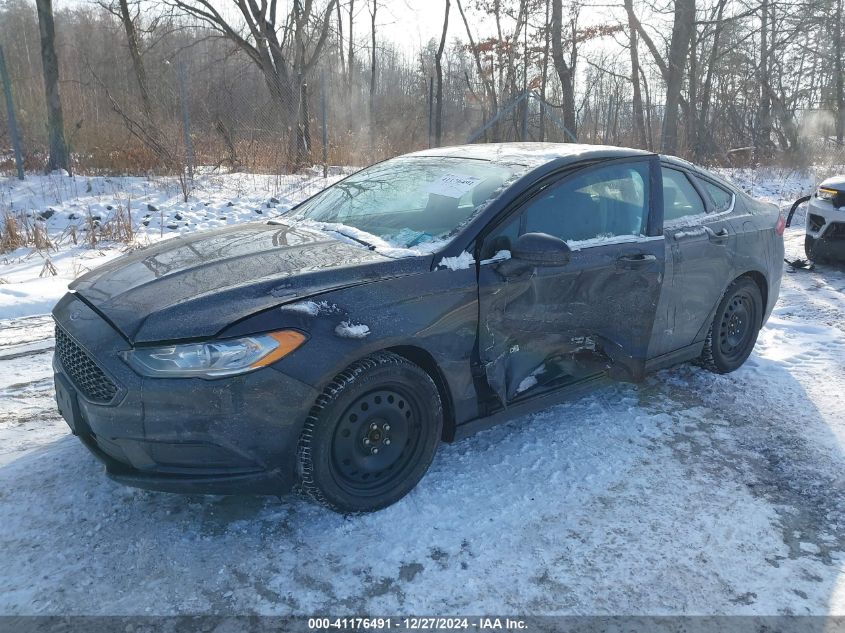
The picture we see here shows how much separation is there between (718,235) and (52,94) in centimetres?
1176

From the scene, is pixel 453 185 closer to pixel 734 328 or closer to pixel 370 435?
pixel 370 435

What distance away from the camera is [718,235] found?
3998 millimetres

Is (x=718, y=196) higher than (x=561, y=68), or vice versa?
(x=561, y=68)

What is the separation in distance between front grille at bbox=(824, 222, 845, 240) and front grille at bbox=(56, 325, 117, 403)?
298 inches

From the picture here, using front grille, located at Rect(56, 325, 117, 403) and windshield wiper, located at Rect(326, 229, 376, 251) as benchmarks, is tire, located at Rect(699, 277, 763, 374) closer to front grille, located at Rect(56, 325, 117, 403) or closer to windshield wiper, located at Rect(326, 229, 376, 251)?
windshield wiper, located at Rect(326, 229, 376, 251)

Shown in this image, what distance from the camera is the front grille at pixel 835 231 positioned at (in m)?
6.87

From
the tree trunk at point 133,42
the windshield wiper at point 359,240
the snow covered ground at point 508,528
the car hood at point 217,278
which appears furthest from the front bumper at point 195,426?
the tree trunk at point 133,42

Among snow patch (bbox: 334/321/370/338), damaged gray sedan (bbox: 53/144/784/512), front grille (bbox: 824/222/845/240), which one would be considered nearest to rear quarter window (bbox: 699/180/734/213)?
damaged gray sedan (bbox: 53/144/784/512)

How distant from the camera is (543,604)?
2.24 m

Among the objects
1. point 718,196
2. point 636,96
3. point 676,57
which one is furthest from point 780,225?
point 636,96

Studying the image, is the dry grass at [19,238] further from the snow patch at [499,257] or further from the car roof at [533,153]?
the snow patch at [499,257]

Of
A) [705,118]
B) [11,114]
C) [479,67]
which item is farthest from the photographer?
[479,67]

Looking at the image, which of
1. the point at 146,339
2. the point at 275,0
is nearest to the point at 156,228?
the point at 146,339

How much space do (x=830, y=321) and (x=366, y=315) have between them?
195 inches
